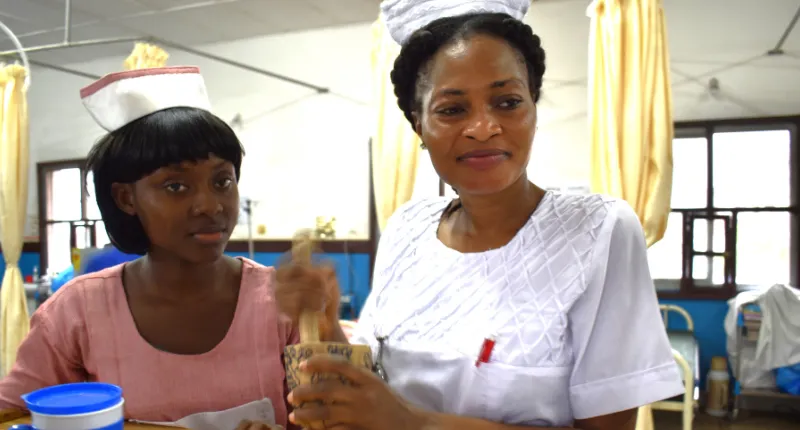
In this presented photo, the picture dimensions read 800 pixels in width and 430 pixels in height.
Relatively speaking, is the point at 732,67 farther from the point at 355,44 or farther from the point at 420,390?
the point at 420,390

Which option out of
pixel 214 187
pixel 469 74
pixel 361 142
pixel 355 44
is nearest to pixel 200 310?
pixel 214 187

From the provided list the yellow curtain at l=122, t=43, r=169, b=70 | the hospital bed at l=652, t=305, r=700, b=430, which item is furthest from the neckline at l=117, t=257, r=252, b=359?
the yellow curtain at l=122, t=43, r=169, b=70

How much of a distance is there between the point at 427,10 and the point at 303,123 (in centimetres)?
543

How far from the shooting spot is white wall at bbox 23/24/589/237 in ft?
19.8

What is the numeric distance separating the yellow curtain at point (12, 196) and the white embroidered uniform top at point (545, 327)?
495cm

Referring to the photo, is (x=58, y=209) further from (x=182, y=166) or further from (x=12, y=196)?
(x=182, y=166)

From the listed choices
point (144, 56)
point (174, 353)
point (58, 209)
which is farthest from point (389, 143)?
point (58, 209)

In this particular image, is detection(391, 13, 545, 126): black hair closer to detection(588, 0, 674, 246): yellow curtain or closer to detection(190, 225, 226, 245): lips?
detection(190, 225, 226, 245): lips

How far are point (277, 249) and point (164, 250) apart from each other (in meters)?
5.09

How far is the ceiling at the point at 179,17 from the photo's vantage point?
17.7 feet

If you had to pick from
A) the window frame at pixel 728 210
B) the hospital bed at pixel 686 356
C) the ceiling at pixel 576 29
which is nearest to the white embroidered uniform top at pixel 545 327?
the hospital bed at pixel 686 356

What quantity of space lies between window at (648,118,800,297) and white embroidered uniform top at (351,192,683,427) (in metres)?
4.44

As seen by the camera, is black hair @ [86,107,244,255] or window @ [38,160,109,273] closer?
black hair @ [86,107,244,255]

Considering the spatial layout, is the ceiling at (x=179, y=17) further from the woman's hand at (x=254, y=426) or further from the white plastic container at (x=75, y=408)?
the white plastic container at (x=75, y=408)
